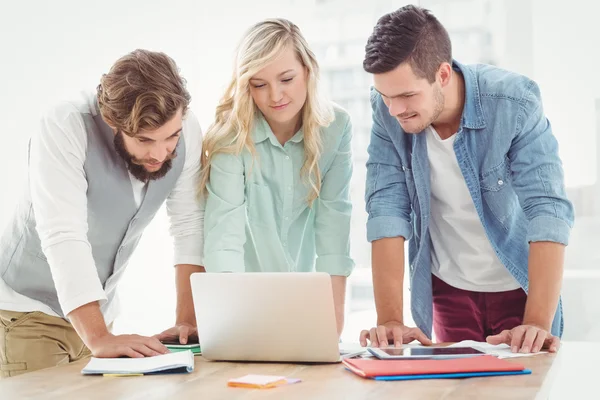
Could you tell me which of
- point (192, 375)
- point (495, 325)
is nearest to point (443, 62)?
point (495, 325)

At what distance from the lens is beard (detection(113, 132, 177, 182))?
204cm

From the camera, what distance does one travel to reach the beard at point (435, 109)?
208 centimetres

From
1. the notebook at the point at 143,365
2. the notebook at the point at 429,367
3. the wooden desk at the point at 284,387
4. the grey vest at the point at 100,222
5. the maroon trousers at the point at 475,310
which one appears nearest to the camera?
the wooden desk at the point at 284,387

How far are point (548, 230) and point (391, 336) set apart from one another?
49 centimetres

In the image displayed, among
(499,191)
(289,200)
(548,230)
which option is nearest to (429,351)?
(548,230)

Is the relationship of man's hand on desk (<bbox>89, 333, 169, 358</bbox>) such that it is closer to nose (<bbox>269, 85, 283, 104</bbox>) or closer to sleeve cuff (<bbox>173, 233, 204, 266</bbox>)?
sleeve cuff (<bbox>173, 233, 204, 266</bbox>)

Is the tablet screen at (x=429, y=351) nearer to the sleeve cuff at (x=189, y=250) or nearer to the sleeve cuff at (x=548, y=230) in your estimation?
→ the sleeve cuff at (x=548, y=230)

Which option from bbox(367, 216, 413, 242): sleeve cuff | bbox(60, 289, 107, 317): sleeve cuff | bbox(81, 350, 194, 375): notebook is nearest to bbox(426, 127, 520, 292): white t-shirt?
bbox(367, 216, 413, 242): sleeve cuff

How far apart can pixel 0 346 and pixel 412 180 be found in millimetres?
1299

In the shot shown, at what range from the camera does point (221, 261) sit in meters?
→ 2.15

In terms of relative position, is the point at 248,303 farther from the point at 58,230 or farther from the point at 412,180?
the point at 412,180

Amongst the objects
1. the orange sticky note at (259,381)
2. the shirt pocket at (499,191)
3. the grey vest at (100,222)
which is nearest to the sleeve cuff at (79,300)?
the grey vest at (100,222)

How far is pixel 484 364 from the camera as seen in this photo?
151 cm

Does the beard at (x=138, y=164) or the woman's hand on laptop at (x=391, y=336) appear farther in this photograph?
the beard at (x=138, y=164)
